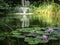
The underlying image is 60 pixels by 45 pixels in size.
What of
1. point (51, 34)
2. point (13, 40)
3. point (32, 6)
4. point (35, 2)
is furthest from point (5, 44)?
point (35, 2)

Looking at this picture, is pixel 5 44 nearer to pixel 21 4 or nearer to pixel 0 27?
pixel 0 27

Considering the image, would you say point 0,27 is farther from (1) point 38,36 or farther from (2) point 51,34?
(2) point 51,34

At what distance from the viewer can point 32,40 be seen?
15.2 feet

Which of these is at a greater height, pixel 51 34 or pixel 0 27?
pixel 0 27

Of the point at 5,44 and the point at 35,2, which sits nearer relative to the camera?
the point at 5,44

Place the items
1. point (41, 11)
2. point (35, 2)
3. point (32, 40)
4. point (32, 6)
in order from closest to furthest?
point (32, 40), point (41, 11), point (32, 6), point (35, 2)

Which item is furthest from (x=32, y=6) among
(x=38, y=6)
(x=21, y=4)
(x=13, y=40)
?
(x=13, y=40)

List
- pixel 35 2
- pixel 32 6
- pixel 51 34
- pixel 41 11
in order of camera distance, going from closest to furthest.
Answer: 1. pixel 51 34
2. pixel 41 11
3. pixel 32 6
4. pixel 35 2

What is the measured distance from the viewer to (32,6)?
14227 mm

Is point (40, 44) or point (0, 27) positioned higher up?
point (0, 27)

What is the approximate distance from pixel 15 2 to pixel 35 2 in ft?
4.99

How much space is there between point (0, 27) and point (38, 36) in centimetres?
93

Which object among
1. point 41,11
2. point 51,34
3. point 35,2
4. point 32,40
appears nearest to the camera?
point 32,40

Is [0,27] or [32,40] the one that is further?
[32,40]
